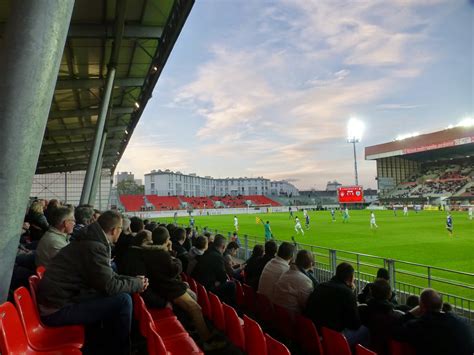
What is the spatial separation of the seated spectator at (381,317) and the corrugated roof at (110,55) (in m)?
9.20

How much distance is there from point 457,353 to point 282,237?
70.2 ft

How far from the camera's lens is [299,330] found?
4.04 meters

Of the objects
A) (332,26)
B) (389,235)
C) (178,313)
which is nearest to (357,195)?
(389,235)

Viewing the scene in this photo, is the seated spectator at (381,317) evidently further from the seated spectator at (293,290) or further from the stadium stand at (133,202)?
the stadium stand at (133,202)

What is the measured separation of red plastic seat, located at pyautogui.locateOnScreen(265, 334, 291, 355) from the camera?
2621 millimetres

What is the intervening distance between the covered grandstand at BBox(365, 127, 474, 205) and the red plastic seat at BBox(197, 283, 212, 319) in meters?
59.9

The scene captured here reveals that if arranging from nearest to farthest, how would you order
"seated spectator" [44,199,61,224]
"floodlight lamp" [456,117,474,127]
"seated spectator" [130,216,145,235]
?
1. "seated spectator" [44,199,61,224]
2. "seated spectator" [130,216,145,235]
3. "floodlight lamp" [456,117,474,127]

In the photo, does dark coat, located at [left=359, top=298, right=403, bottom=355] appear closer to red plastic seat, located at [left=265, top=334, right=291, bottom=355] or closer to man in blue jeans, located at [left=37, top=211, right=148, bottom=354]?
red plastic seat, located at [left=265, top=334, right=291, bottom=355]

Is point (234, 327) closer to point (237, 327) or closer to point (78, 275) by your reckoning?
point (237, 327)

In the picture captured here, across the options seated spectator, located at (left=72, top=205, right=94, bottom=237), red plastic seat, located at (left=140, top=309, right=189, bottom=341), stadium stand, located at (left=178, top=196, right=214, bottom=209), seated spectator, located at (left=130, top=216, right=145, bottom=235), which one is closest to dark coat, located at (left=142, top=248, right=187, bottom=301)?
red plastic seat, located at (left=140, top=309, right=189, bottom=341)

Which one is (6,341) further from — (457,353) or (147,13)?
(147,13)

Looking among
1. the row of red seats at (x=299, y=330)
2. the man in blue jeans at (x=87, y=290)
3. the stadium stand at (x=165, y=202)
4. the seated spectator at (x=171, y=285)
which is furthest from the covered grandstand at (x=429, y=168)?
the man in blue jeans at (x=87, y=290)

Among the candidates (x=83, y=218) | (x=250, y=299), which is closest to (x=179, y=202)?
(x=83, y=218)

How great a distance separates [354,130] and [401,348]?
5680 centimetres
